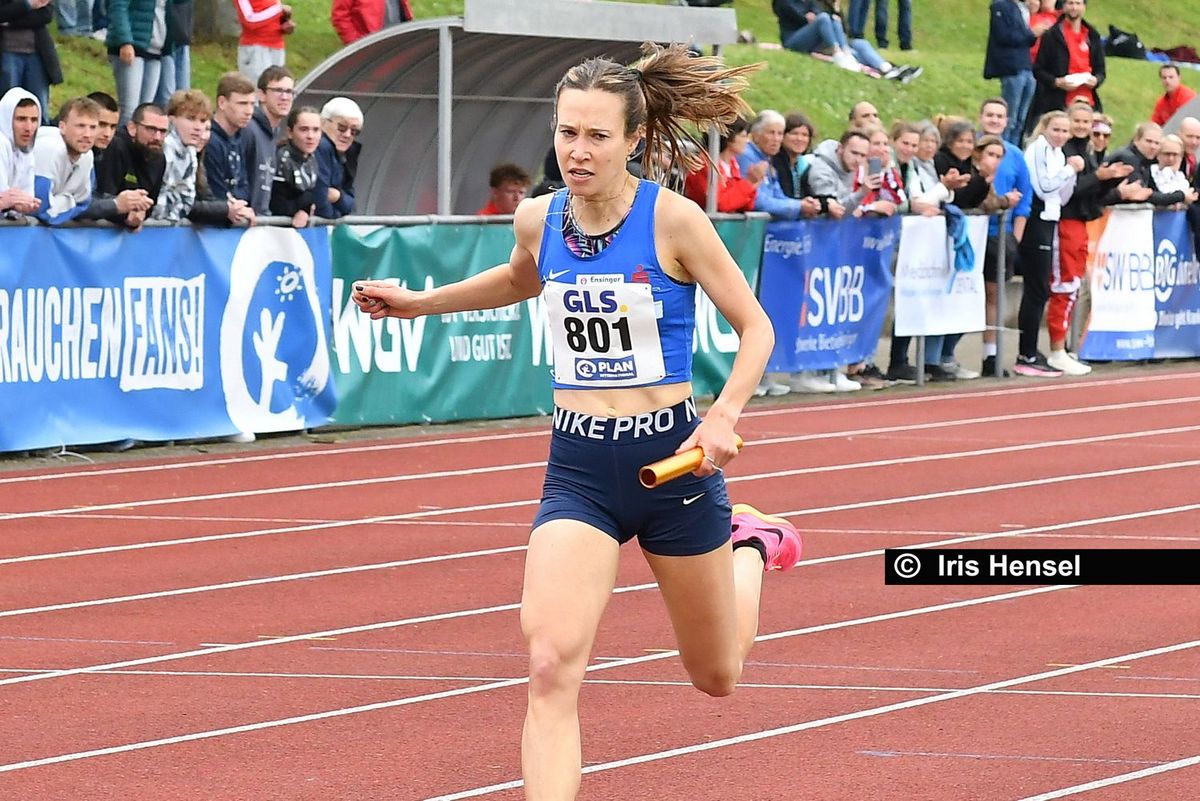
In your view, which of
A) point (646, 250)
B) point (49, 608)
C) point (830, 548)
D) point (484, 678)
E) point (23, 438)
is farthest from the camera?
point (23, 438)

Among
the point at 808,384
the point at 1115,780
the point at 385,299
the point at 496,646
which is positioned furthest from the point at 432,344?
the point at 1115,780

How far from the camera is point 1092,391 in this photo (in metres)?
18.5

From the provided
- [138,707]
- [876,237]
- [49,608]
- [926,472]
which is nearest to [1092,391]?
[876,237]

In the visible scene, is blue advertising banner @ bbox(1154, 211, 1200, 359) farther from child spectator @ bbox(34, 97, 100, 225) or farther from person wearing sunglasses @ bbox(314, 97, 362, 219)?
child spectator @ bbox(34, 97, 100, 225)

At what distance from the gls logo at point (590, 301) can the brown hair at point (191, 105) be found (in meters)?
8.18

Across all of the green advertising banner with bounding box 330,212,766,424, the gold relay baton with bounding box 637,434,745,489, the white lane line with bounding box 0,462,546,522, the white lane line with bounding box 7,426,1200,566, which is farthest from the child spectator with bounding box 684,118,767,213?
the gold relay baton with bounding box 637,434,745,489

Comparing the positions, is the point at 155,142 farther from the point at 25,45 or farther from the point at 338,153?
the point at 25,45

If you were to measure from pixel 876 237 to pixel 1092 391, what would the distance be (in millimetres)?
2325

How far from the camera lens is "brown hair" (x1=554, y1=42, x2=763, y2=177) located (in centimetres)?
552

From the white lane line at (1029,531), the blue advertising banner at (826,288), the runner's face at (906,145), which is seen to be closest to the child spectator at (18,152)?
the white lane line at (1029,531)

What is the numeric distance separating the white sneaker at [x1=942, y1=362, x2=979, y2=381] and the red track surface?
16.5ft

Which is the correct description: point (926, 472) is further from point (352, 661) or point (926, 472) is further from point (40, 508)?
point (352, 661)

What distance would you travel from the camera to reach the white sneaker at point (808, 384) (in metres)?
17.6

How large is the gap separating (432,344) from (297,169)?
1.63 meters
